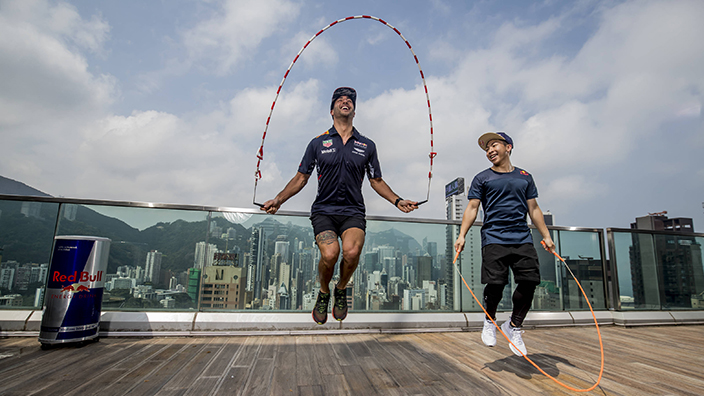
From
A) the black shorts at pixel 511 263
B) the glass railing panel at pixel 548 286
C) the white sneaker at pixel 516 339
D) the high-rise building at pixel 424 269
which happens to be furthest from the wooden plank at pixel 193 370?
the glass railing panel at pixel 548 286

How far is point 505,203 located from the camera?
9.68 ft

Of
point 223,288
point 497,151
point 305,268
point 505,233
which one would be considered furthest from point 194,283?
point 497,151

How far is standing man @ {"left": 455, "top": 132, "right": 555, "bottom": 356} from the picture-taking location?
2861mm

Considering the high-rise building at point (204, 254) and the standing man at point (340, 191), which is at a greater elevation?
the standing man at point (340, 191)

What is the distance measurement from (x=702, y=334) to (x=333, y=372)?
18.5ft

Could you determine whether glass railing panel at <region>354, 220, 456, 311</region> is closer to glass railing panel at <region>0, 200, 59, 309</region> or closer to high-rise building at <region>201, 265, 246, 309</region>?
high-rise building at <region>201, 265, 246, 309</region>

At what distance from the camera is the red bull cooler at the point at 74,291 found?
11.0ft

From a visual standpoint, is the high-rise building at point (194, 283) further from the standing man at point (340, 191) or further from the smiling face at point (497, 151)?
the smiling face at point (497, 151)

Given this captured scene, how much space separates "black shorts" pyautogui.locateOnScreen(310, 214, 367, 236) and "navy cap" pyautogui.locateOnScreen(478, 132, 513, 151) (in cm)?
137

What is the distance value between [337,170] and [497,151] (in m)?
1.46

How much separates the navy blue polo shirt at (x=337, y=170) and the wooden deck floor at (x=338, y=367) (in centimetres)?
134

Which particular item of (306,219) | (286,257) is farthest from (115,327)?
(306,219)

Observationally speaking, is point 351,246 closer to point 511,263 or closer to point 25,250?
point 511,263

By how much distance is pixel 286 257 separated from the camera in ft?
15.2
